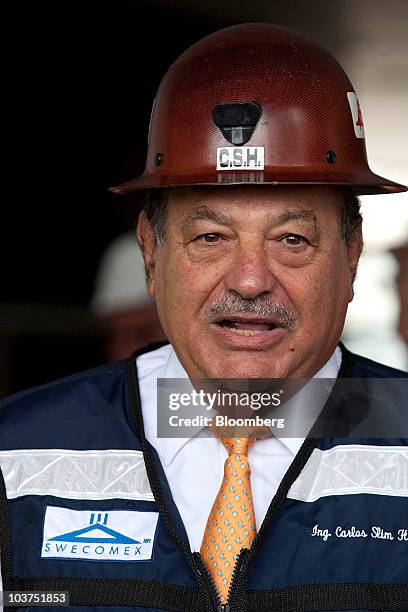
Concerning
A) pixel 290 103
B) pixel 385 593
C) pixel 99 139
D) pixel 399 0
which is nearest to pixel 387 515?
pixel 385 593

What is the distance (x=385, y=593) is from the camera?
2023 millimetres

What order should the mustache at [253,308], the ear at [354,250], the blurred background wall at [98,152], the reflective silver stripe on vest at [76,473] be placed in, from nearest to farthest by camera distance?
the mustache at [253,308], the reflective silver stripe on vest at [76,473], the ear at [354,250], the blurred background wall at [98,152]

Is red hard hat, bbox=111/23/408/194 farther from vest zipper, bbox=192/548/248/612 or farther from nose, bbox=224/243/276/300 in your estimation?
vest zipper, bbox=192/548/248/612

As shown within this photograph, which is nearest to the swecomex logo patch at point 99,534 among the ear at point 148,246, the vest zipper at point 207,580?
the vest zipper at point 207,580

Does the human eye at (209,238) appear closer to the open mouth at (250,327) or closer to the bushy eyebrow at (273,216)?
the bushy eyebrow at (273,216)

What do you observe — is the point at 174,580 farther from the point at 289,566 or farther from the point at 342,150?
the point at 342,150

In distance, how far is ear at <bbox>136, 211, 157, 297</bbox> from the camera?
7.73 feet

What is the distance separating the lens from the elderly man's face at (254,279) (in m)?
2.09

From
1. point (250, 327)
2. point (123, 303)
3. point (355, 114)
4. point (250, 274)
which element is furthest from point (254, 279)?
point (123, 303)

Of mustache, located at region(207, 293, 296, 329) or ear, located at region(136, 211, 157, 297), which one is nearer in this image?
mustache, located at region(207, 293, 296, 329)

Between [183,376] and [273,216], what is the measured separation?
1.48ft

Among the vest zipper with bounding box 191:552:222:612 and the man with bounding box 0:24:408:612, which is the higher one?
the man with bounding box 0:24:408:612

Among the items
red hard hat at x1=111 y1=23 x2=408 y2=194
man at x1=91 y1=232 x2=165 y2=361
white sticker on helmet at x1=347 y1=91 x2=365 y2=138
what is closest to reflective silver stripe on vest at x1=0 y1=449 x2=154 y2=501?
red hard hat at x1=111 y1=23 x2=408 y2=194

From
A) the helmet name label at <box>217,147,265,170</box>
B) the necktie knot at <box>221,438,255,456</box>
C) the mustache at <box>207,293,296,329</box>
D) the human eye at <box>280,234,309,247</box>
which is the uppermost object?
the helmet name label at <box>217,147,265,170</box>
